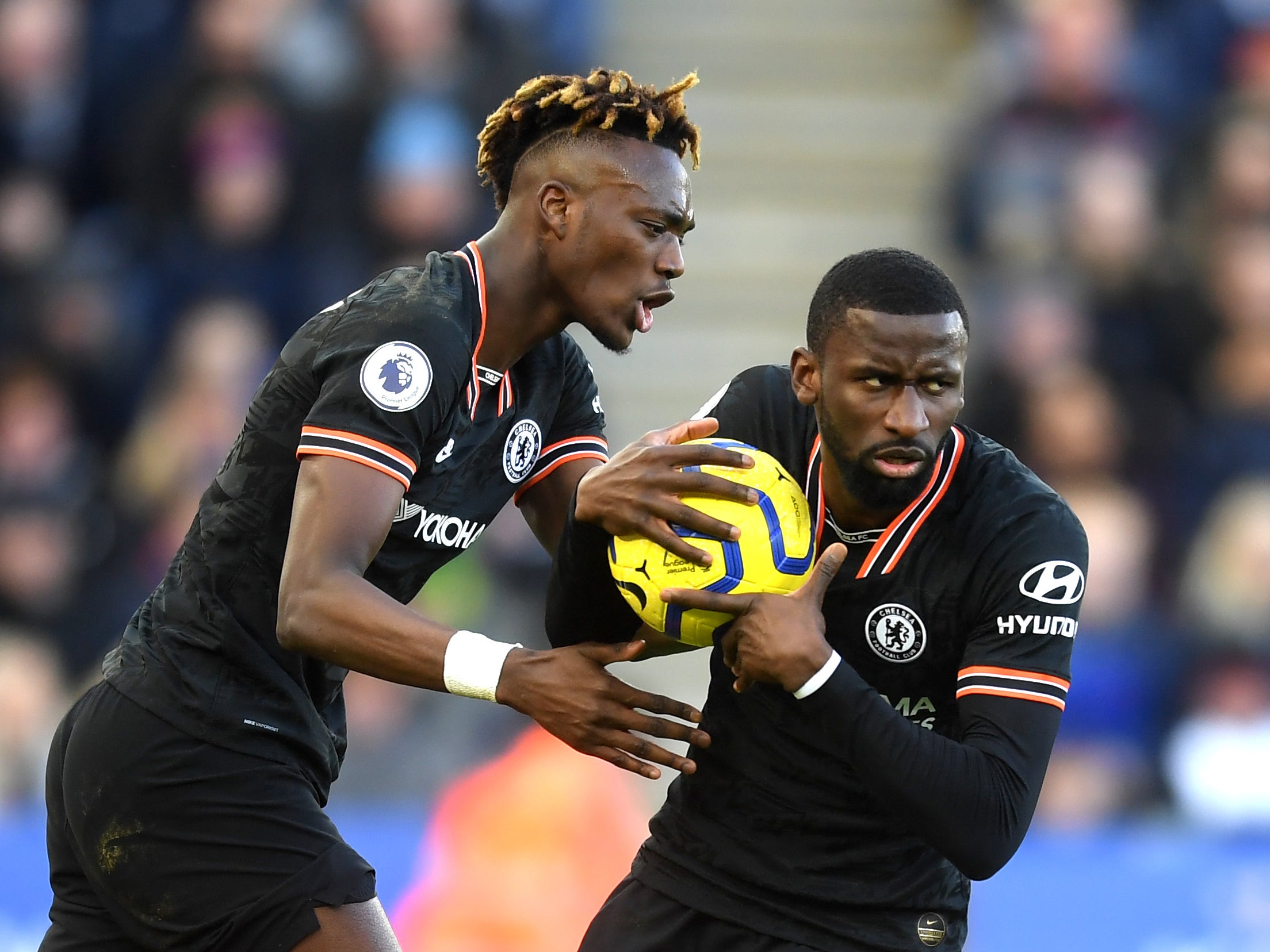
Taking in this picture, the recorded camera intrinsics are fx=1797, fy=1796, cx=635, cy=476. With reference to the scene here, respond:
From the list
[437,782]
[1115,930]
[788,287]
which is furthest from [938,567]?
[788,287]

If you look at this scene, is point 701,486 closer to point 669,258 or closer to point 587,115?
point 669,258

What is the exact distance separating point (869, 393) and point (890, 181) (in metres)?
6.32

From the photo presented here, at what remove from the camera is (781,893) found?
346 centimetres

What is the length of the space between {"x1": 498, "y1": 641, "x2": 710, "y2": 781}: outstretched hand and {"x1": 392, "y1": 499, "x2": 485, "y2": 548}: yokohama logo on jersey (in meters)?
0.51

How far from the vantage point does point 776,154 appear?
948 cm

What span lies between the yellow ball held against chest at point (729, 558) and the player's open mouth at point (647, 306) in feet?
1.35

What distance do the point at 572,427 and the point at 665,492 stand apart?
2.78 feet

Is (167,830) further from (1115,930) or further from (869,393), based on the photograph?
(1115,930)

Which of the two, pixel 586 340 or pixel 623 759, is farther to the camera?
pixel 586 340

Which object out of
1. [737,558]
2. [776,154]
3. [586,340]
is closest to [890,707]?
[737,558]

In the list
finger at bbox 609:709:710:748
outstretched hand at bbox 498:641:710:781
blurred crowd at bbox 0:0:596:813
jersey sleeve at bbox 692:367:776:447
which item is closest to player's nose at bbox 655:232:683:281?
jersey sleeve at bbox 692:367:776:447

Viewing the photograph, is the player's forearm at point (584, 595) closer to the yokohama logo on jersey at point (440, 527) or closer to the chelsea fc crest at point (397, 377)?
the yokohama logo on jersey at point (440, 527)

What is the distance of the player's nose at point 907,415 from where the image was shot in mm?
3240

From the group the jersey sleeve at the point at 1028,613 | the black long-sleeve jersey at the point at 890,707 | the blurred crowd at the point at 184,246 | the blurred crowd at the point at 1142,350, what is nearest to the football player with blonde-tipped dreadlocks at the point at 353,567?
the black long-sleeve jersey at the point at 890,707
